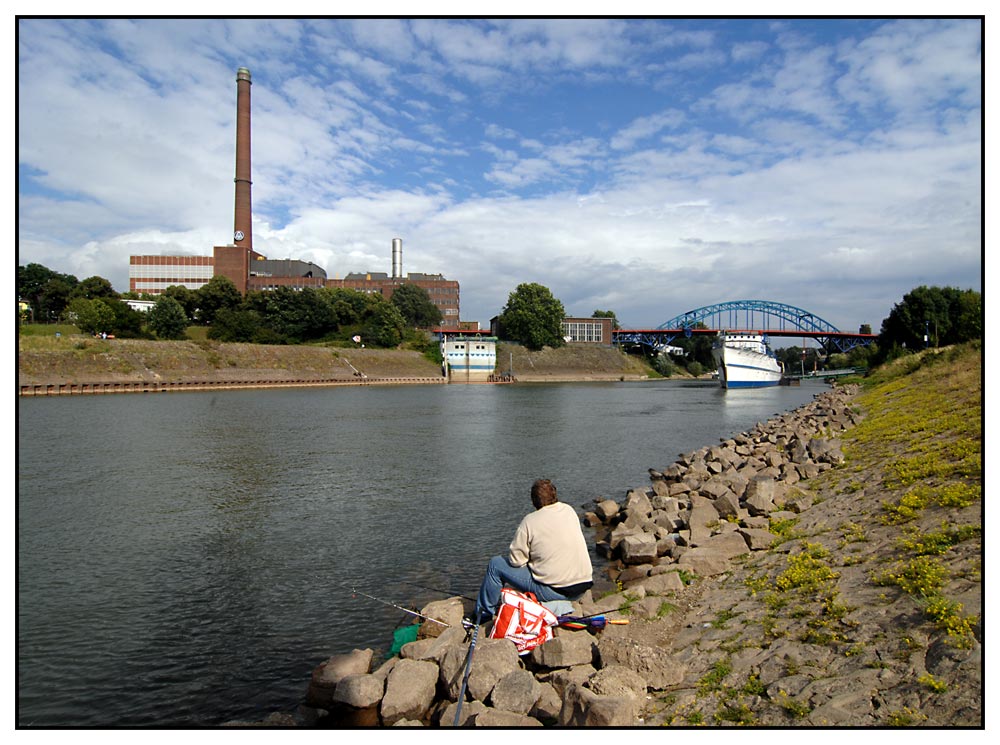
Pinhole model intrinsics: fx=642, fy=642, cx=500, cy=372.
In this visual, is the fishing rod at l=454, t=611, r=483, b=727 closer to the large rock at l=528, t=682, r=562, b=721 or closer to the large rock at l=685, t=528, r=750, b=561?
the large rock at l=528, t=682, r=562, b=721

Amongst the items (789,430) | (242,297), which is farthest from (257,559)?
(242,297)

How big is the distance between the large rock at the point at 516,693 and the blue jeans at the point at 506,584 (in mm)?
2003

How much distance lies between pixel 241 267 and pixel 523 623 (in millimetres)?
137307

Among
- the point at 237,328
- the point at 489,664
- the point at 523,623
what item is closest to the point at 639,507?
the point at 523,623

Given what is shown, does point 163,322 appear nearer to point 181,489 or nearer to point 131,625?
point 181,489

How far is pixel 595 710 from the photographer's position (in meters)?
5.81

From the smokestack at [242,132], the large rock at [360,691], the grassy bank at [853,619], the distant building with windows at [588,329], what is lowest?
the large rock at [360,691]

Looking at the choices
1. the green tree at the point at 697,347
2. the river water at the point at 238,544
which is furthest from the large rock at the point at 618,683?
the green tree at the point at 697,347

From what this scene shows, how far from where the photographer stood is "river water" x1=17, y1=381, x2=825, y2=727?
8.64 m

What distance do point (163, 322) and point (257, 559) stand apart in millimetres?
100443

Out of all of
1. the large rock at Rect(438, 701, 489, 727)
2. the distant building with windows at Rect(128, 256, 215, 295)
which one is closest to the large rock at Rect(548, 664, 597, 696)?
the large rock at Rect(438, 701, 489, 727)

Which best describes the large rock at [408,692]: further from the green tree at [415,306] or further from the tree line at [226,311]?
the green tree at [415,306]

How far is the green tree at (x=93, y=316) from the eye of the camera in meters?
94.0

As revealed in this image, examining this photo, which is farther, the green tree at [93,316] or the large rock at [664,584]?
the green tree at [93,316]
